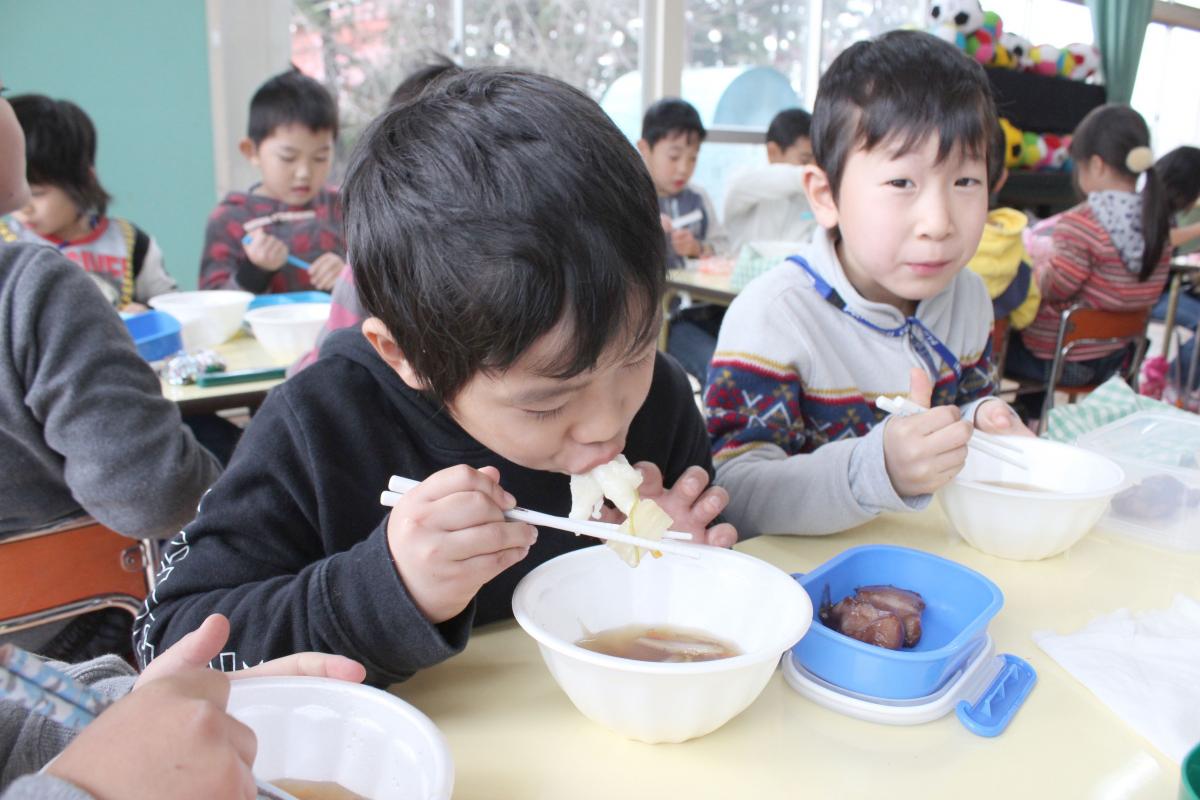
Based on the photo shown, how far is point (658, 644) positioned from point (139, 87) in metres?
4.37

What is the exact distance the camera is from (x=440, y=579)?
73cm

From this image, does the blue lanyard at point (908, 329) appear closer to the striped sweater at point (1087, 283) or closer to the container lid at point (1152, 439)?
the container lid at point (1152, 439)

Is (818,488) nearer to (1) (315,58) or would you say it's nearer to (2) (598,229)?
(2) (598,229)

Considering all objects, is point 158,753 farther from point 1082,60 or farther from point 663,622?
point 1082,60

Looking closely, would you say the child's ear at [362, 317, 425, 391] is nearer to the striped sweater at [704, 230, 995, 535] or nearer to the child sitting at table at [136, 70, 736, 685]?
the child sitting at table at [136, 70, 736, 685]

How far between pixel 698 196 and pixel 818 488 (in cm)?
406

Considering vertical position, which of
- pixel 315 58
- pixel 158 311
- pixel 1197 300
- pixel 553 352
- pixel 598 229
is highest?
pixel 315 58

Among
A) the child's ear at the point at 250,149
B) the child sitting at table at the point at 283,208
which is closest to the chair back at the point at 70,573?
the child sitting at table at the point at 283,208

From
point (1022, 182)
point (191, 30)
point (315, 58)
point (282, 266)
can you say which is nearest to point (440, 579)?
point (282, 266)

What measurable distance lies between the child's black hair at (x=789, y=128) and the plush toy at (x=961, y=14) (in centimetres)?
201

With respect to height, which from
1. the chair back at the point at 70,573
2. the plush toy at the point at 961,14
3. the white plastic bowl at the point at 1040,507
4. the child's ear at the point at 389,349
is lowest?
the chair back at the point at 70,573

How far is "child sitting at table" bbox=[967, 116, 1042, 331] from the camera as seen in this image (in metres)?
2.74

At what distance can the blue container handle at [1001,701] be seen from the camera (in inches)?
28.7

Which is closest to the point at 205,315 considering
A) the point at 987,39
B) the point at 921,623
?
the point at 921,623
